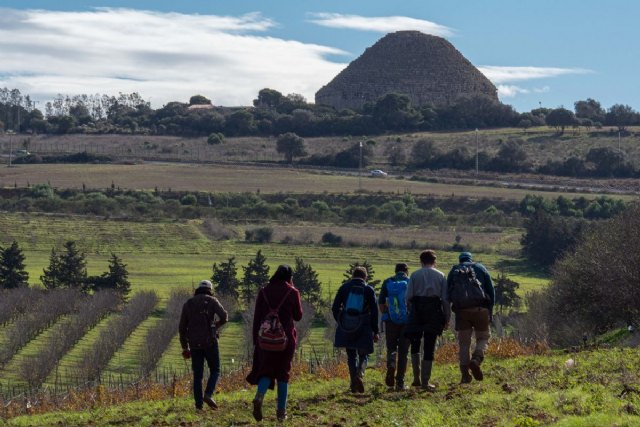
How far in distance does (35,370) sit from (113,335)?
496 cm

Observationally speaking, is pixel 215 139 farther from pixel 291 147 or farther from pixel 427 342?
pixel 427 342

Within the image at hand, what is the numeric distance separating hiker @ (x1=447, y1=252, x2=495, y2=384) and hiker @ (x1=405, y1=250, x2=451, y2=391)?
15cm

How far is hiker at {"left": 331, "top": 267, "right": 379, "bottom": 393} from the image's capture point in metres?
13.6

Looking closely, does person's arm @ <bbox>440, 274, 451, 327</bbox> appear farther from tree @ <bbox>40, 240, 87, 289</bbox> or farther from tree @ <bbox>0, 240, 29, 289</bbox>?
tree @ <bbox>0, 240, 29, 289</bbox>

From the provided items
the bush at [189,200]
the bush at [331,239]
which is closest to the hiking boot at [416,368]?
the bush at [331,239]

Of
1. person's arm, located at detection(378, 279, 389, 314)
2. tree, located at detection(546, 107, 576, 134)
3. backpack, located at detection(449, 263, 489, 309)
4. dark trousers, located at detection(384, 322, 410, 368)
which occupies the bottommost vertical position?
dark trousers, located at detection(384, 322, 410, 368)

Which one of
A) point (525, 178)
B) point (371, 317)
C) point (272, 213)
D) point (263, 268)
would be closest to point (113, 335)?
point (263, 268)

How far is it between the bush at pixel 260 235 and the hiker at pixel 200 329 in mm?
48347

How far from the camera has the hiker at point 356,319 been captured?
1357 centimetres

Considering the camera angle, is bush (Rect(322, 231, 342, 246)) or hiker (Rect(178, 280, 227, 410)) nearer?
hiker (Rect(178, 280, 227, 410))

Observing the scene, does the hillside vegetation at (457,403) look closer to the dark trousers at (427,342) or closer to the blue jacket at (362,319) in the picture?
the dark trousers at (427,342)

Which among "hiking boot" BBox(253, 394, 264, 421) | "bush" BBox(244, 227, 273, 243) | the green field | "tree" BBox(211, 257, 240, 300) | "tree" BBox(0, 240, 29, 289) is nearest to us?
"hiking boot" BBox(253, 394, 264, 421)

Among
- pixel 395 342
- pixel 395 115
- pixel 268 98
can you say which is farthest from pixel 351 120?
pixel 395 342

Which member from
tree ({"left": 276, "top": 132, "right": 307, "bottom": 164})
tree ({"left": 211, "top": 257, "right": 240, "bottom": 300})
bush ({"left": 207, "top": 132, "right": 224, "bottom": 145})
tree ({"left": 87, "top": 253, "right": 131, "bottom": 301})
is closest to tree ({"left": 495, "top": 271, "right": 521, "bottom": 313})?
tree ({"left": 211, "top": 257, "right": 240, "bottom": 300})
